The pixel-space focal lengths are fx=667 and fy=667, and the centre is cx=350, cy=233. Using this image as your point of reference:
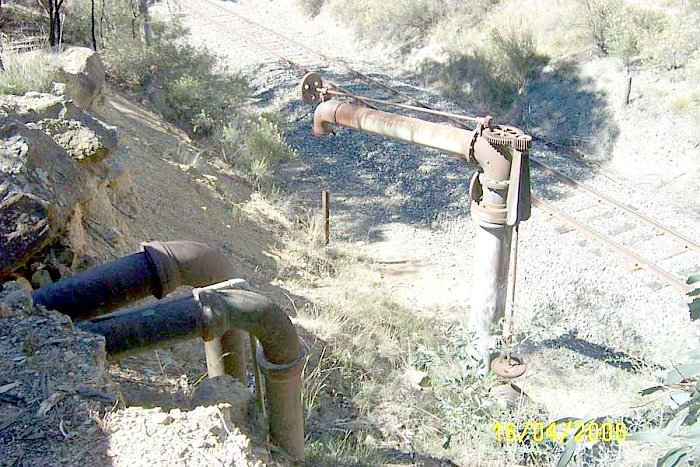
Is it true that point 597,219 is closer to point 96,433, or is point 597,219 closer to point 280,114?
point 280,114

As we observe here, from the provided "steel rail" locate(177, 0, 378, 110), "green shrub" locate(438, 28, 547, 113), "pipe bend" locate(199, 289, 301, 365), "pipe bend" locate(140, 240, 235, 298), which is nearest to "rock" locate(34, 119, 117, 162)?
"pipe bend" locate(140, 240, 235, 298)

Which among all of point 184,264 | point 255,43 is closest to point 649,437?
point 184,264

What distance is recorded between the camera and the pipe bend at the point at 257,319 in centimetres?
379

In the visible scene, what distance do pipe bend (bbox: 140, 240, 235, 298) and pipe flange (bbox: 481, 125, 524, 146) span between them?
252cm

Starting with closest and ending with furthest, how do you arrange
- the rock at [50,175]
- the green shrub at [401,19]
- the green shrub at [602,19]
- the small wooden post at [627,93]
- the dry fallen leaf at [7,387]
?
the dry fallen leaf at [7,387]
the rock at [50,175]
the small wooden post at [627,93]
the green shrub at [602,19]
the green shrub at [401,19]

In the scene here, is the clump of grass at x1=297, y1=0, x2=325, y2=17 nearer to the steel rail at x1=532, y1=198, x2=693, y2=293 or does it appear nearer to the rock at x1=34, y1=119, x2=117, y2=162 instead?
the steel rail at x1=532, y1=198, x2=693, y2=293

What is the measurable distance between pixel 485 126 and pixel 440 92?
12613 millimetres

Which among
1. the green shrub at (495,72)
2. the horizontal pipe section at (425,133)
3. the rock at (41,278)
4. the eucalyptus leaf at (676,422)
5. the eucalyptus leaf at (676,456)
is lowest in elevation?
the green shrub at (495,72)

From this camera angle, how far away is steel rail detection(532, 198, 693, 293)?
8664mm

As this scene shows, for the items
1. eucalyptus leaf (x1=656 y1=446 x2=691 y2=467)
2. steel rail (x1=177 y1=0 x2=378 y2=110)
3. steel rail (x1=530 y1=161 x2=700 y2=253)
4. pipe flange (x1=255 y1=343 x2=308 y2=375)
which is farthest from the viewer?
steel rail (x1=177 y1=0 x2=378 y2=110)

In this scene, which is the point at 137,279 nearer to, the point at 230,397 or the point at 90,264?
the point at 230,397

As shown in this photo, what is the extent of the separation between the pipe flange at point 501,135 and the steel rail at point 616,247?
3.57m

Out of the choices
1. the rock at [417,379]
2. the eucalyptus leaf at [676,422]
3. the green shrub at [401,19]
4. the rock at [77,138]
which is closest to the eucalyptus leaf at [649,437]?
the eucalyptus leaf at [676,422]

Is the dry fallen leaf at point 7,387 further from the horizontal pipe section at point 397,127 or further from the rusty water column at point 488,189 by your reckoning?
the horizontal pipe section at point 397,127
